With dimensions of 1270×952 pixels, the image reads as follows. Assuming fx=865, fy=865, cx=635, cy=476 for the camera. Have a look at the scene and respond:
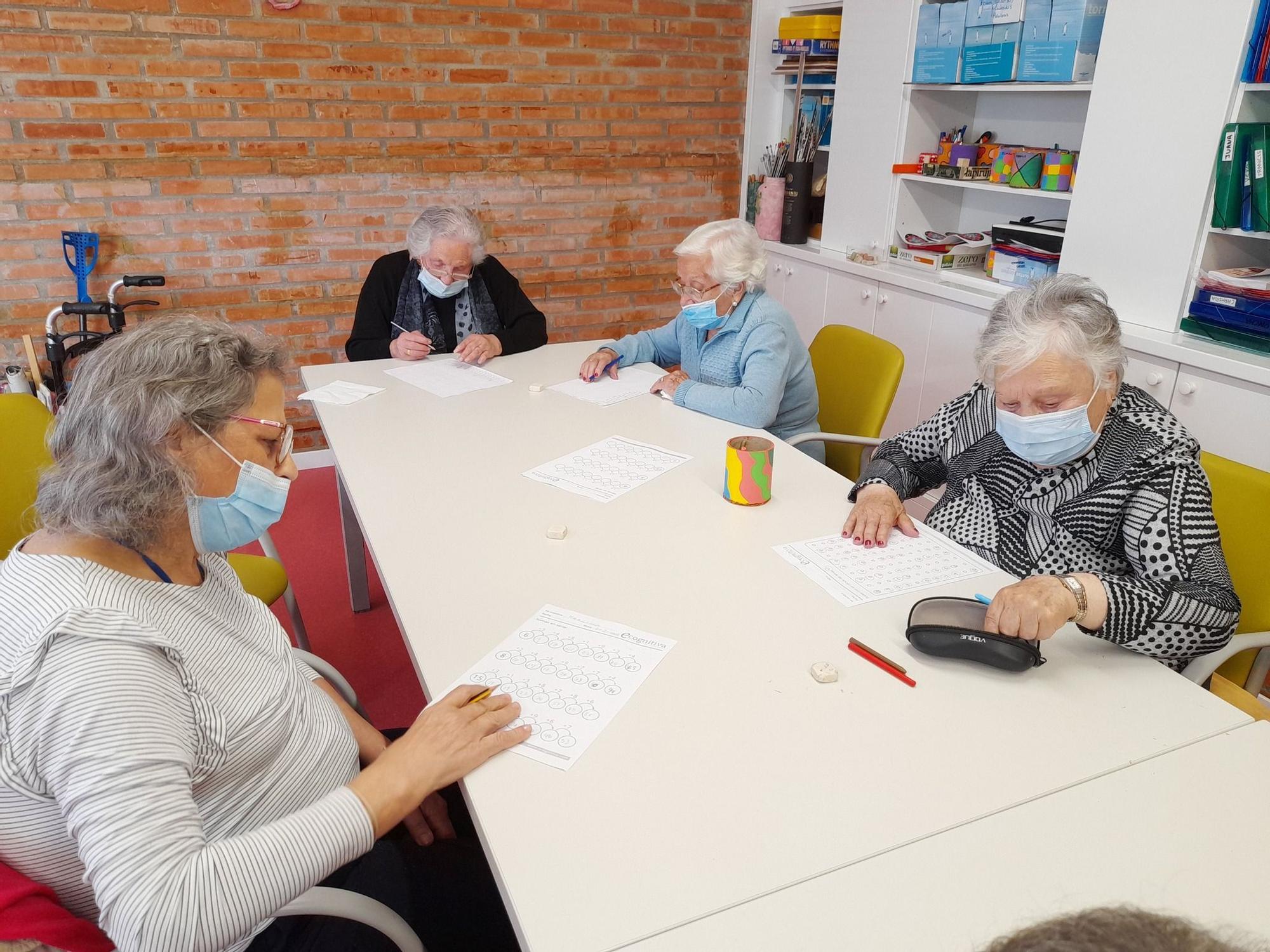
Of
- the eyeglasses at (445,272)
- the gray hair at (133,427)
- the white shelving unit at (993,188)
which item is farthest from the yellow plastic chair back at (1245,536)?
the eyeglasses at (445,272)

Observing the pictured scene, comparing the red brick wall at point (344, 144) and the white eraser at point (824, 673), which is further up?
the red brick wall at point (344, 144)

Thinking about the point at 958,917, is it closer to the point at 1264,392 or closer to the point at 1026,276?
the point at 1264,392

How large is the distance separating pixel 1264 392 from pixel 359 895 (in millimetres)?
2392

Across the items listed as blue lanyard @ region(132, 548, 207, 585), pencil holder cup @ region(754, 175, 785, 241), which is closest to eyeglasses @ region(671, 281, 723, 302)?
blue lanyard @ region(132, 548, 207, 585)

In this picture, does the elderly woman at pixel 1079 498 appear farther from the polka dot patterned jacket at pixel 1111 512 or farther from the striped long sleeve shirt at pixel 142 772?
the striped long sleeve shirt at pixel 142 772

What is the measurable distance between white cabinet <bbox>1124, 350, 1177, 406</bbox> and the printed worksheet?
4.19 ft

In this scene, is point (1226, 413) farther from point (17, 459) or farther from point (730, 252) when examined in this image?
point (17, 459)

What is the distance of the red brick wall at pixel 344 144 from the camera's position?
313cm

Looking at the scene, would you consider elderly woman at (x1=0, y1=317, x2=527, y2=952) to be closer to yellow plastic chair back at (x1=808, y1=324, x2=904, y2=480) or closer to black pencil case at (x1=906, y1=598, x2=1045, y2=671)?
black pencil case at (x1=906, y1=598, x2=1045, y2=671)

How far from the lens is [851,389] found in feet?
8.33

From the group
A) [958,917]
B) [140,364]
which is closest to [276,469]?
[140,364]

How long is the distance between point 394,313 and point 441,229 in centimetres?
36

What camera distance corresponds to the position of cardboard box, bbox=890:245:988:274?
337 cm

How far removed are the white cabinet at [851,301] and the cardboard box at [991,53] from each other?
80 centimetres
